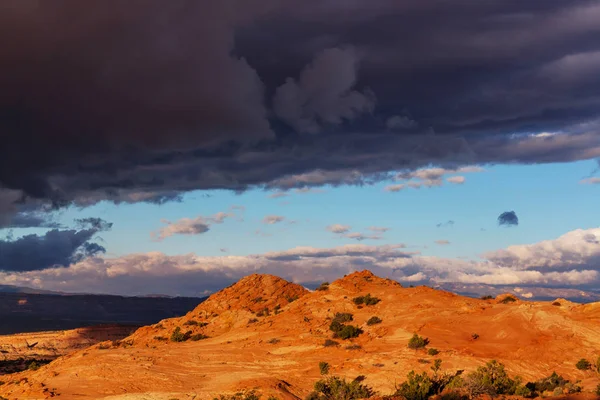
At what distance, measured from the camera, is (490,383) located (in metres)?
41.2

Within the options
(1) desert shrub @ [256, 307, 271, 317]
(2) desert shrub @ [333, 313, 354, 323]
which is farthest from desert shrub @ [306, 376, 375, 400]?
(1) desert shrub @ [256, 307, 271, 317]

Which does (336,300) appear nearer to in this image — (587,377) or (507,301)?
(507,301)

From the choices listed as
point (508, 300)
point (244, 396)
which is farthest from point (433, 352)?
point (508, 300)

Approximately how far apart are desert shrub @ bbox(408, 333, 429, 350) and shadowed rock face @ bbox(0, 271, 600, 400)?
25.2 inches

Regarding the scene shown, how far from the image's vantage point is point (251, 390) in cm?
4522

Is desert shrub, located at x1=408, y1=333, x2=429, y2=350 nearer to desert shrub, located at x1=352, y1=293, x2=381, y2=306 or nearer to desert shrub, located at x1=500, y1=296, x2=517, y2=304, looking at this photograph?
desert shrub, located at x1=352, y1=293, x2=381, y2=306

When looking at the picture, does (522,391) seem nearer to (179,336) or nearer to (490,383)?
(490,383)

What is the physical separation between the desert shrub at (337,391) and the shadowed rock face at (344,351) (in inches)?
79.8

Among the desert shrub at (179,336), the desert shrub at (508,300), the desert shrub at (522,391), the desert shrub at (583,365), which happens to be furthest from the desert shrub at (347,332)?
the desert shrub at (179,336)

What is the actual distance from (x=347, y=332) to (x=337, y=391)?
57.4 ft

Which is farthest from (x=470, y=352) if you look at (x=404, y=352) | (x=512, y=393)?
(x=512, y=393)

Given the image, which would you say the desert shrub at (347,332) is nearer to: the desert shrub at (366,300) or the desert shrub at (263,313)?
the desert shrub at (366,300)

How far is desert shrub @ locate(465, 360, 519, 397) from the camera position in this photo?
3838 centimetres

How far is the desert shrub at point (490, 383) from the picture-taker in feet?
126
